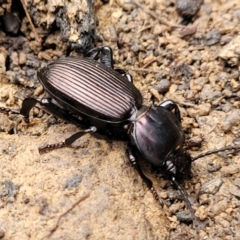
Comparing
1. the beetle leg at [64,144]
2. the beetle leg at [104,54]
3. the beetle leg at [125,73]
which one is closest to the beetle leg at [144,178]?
the beetle leg at [64,144]

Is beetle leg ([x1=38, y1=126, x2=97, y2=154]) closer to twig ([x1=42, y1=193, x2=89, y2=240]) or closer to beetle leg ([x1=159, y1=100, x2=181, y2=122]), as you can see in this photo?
twig ([x1=42, y1=193, x2=89, y2=240])

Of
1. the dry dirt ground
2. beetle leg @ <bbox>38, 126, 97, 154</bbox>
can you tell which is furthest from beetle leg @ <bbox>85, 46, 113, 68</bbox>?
beetle leg @ <bbox>38, 126, 97, 154</bbox>

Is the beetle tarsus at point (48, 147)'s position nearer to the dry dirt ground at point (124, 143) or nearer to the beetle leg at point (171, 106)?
the dry dirt ground at point (124, 143)

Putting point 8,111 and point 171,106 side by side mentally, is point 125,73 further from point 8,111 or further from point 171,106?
point 8,111

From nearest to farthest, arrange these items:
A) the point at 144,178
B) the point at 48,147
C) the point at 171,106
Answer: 1. the point at 48,147
2. the point at 144,178
3. the point at 171,106

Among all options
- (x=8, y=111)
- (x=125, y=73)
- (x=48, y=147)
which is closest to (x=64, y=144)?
(x=48, y=147)
